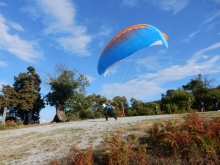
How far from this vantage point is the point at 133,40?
10234mm

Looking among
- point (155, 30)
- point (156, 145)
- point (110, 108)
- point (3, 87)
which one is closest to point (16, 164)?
point (156, 145)

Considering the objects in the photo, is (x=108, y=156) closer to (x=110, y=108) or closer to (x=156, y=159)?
A: (x=156, y=159)

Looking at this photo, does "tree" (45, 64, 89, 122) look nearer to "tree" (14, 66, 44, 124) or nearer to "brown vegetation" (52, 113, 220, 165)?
"tree" (14, 66, 44, 124)

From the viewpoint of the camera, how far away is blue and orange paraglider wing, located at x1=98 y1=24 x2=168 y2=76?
10.1 m

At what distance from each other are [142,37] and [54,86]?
87.4 ft

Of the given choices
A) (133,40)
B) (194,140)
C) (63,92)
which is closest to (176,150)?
(194,140)

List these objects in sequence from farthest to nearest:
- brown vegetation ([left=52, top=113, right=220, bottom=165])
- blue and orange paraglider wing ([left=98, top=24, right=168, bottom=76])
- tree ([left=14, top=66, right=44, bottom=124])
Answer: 1. tree ([left=14, top=66, right=44, bottom=124])
2. blue and orange paraglider wing ([left=98, top=24, right=168, bottom=76])
3. brown vegetation ([left=52, top=113, right=220, bottom=165])

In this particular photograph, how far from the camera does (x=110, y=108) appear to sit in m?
16.4

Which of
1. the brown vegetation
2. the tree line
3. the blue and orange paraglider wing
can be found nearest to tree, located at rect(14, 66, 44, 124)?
the tree line

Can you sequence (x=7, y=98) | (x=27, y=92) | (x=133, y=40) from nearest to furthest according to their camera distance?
(x=133, y=40) → (x=7, y=98) → (x=27, y=92)

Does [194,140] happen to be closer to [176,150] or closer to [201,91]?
[176,150]

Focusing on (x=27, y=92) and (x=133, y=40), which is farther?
(x=27, y=92)

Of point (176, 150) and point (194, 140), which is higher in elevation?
point (194, 140)

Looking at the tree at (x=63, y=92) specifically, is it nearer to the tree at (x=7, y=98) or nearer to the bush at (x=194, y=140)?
the tree at (x=7, y=98)
